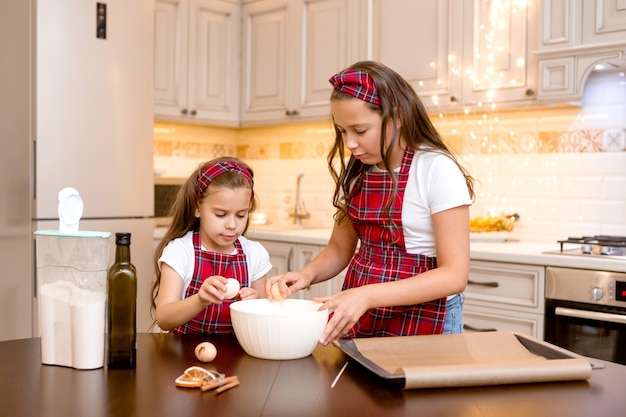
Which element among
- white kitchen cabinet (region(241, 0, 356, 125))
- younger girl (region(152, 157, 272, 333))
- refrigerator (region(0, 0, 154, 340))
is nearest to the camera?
younger girl (region(152, 157, 272, 333))

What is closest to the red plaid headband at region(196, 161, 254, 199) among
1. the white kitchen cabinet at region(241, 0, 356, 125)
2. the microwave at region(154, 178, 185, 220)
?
the white kitchen cabinet at region(241, 0, 356, 125)

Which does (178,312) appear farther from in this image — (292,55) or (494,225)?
(292,55)

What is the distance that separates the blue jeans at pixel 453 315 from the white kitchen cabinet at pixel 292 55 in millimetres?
2128

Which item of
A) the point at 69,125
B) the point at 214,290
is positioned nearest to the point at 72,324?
the point at 214,290

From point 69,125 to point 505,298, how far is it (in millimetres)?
1941

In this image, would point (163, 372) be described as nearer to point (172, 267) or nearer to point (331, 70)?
point (172, 267)

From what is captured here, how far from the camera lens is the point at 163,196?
13.2ft

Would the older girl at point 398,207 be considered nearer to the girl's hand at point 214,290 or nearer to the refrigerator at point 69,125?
the girl's hand at point 214,290

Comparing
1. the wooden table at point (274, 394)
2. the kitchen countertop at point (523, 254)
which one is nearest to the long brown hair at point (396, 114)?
the wooden table at point (274, 394)

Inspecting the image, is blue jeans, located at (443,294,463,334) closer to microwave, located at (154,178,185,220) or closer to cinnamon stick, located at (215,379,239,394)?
cinnamon stick, located at (215,379,239,394)

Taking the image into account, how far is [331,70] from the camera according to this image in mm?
3631

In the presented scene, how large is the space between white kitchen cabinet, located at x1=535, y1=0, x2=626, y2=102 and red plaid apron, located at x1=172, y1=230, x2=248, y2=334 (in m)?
1.52

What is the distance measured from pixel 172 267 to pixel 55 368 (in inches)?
19.7

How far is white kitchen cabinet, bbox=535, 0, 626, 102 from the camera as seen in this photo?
2582 millimetres
